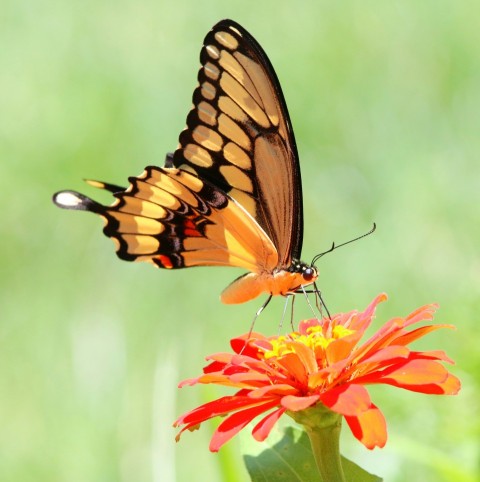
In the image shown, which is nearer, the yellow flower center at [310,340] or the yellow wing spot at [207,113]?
the yellow flower center at [310,340]

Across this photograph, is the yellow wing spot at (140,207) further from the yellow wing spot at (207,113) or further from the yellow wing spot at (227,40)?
the yellow wing spot at (227,40)

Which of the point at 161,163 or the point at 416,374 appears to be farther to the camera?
the point at 161,163

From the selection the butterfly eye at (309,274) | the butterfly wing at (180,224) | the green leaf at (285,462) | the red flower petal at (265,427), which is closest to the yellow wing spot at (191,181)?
the butterfly wing at (180,224)

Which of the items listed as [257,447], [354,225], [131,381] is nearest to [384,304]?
[354,225]

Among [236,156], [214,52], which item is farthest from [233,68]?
[236,156]

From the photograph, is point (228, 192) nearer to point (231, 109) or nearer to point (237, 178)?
point (237, 178)

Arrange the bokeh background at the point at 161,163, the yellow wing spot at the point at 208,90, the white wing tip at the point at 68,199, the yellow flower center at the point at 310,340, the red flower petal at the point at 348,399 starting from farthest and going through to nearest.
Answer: the bokeh background at the point at 161,163 → the yellow wing spot at the point at 208,90 → the white wing tip at the point at 68,199 → the yellow flower center at the point at 310,340 → the red flower petal at the point at 348,399
